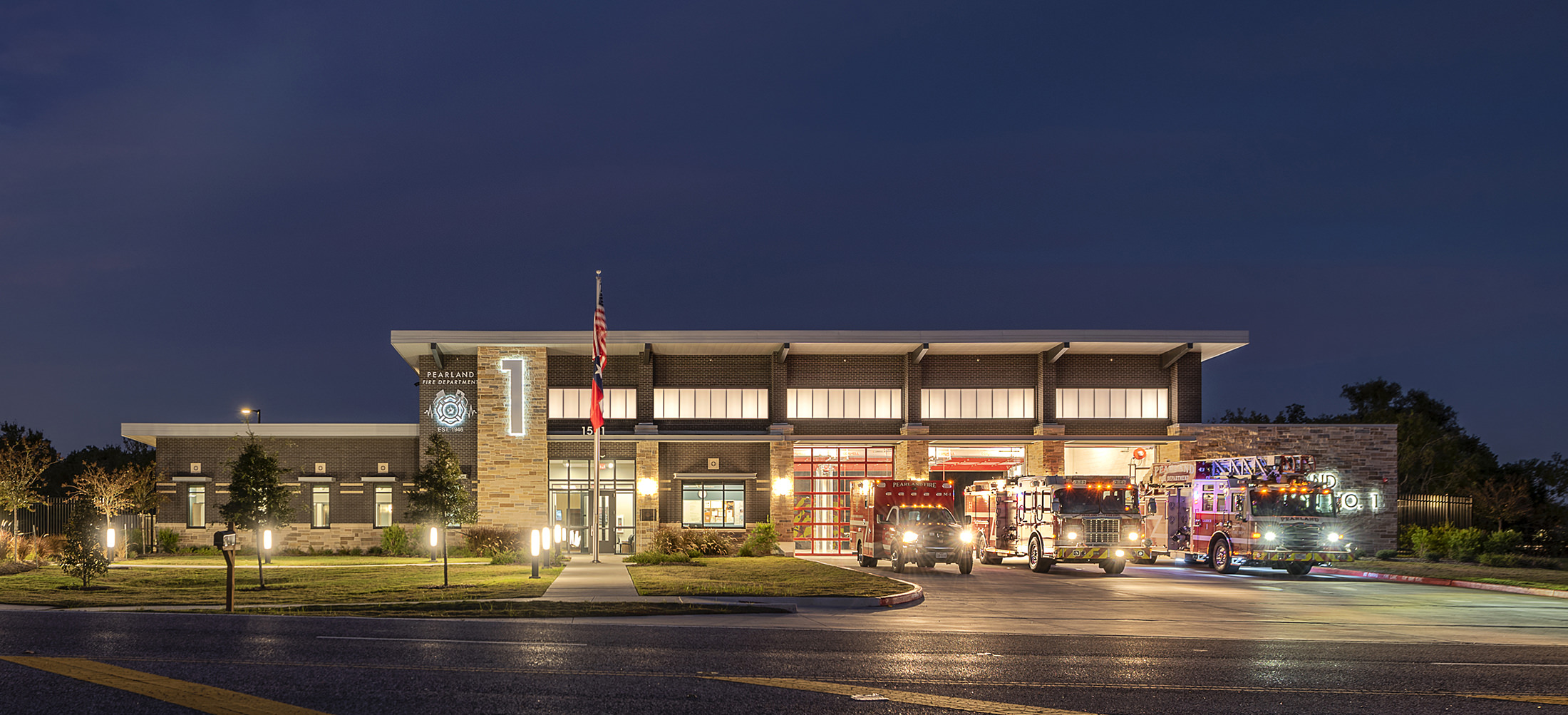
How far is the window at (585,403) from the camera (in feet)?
→ 141

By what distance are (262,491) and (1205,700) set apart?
24049mm

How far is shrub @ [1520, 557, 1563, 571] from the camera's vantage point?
31641 mm

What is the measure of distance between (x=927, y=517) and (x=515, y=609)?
50.9 ft

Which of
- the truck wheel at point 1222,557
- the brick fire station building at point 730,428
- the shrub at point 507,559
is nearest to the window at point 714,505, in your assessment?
the brick fire station building at point 730,428

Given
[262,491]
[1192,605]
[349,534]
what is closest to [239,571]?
[262,491]

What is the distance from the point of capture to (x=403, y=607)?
61.4 feet

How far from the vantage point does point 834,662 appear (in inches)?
489

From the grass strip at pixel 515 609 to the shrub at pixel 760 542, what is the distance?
18.5m

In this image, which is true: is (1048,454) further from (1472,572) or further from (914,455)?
(1472,572)

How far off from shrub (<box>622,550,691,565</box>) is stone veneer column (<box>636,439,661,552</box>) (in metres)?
6.74

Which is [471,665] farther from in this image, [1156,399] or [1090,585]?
[1156,399]

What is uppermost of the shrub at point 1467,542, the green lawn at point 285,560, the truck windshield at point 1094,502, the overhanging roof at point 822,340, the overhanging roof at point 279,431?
the overhanging roof at point 822,340

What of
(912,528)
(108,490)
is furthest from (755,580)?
(108,490)

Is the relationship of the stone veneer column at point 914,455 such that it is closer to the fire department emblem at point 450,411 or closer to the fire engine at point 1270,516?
the fire engine at point 1270,516
